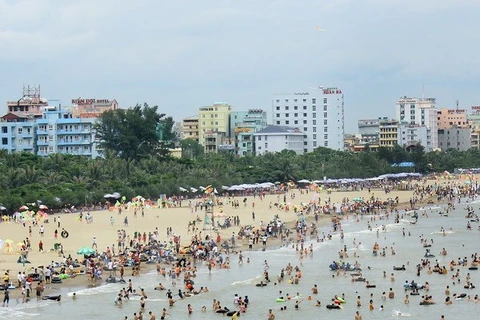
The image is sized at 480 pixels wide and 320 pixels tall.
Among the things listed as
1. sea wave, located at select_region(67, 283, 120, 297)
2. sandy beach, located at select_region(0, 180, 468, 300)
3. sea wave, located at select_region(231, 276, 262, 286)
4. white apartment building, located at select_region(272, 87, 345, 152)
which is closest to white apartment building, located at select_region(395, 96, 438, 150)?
white apartment building, located at select_region(272, 87, 345, 152)

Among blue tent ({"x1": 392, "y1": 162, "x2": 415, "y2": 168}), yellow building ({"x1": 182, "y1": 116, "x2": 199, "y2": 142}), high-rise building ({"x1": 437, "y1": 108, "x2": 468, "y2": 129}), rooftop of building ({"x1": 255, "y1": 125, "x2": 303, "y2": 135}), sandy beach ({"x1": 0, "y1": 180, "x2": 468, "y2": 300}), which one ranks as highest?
high-rise building ({"x1": 437, "y1": 108, "x2": 468, "y2": 129})

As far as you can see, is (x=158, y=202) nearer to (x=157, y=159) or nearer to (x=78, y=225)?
(x=78, y=225)

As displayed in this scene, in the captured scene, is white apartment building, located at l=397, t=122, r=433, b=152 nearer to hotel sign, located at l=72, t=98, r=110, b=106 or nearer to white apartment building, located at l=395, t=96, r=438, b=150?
white apartment building, located at l=395, t=96, r=438, b=150

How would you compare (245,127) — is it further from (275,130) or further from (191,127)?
(191,127)

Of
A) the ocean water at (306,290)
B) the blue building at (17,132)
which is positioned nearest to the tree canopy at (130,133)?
the blue building at (17,132)

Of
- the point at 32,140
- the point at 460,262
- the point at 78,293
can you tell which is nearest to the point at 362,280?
the point at 460,262

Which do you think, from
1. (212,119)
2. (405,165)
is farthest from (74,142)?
(212,119)

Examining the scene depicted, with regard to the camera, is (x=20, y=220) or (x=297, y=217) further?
(x=297, y=217)
